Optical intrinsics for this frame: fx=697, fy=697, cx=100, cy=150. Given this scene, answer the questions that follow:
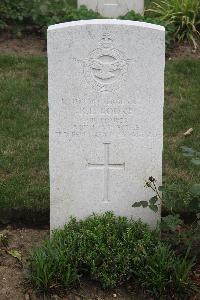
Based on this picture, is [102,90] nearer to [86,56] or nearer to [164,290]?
[86,56]

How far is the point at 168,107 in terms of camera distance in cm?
716

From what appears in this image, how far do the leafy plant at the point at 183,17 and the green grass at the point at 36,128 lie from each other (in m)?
0.69

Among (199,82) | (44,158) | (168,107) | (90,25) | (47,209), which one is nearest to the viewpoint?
(90,25)

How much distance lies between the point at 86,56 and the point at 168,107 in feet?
9.38

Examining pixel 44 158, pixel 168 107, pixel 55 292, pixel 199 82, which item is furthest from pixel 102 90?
pixel 199 82

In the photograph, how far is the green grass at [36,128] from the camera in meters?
5.55

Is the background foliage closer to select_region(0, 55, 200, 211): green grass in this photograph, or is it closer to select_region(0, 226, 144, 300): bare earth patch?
select_region(0, 55, 200, 211): green grass

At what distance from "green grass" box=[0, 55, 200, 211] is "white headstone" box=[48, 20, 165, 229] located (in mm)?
581

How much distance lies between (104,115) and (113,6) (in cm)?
500

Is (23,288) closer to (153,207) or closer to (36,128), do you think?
(153,207)

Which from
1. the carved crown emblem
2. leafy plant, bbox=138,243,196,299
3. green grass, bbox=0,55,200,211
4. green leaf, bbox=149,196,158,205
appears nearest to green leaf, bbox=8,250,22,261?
green grass, bbox=0,55,200,211

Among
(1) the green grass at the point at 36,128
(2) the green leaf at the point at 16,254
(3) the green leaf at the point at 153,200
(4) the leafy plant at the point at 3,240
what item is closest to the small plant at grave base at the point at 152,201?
(3) the green leaf at the point at 153,200

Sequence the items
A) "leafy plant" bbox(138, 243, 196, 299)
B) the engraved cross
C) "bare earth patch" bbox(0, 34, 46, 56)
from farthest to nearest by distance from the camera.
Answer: "bare earth patch" bbox(0, 34, 46, 56) → the engraved cross → "leafy plant" bbox(138, 243, 196, 299)

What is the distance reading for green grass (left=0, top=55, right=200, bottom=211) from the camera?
5.55 meters
